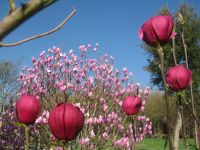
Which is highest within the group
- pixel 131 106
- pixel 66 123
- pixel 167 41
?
pixel 167 41

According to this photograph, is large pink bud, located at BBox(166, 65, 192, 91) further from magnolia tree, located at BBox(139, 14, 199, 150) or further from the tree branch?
the tree branch

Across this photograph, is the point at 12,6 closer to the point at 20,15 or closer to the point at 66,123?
the point at 20,15

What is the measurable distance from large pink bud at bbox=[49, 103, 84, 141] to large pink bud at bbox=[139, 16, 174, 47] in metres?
0.39

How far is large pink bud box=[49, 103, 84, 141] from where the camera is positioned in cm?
125

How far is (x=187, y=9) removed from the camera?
84.2 ft

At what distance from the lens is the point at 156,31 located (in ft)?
4.61

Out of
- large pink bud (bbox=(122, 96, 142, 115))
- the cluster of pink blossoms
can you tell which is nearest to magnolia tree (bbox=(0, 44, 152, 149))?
the cluster of pink blossoms

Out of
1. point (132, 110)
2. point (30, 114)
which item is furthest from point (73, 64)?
point (30, 114)

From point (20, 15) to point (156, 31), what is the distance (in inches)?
33.2

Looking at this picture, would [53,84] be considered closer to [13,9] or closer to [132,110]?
[132,110]

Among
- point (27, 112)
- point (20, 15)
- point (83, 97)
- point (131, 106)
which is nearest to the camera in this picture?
point (20, 15)

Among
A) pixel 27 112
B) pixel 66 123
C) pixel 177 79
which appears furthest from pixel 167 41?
pixel 27 112

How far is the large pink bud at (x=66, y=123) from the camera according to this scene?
125 cm

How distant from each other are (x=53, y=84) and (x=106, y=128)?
1458 mm
